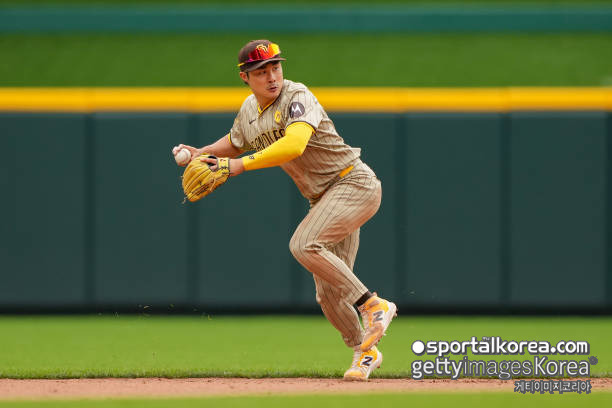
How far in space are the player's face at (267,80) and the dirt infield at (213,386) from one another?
1.38 metres

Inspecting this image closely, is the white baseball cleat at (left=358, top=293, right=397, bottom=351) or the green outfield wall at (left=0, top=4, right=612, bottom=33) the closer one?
the white baseball cleat at (left=358, top=293, right=397, bottom=351)

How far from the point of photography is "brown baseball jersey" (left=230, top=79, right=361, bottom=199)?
4363 millimetres

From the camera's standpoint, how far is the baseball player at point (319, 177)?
4.26 meters

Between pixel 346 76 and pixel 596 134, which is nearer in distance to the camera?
pixel 596 134

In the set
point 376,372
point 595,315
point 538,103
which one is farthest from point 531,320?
point 376,372

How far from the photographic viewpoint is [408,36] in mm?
12109

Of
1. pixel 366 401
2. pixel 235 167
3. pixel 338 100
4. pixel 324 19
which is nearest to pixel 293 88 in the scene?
pixel 235 167

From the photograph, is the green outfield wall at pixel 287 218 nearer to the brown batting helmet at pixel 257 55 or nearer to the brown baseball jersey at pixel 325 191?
the brown baseball jersey at pixel 325 191

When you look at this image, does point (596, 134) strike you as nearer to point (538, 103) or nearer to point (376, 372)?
point (538, 103)

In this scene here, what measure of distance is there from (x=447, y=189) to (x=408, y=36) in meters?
5.38

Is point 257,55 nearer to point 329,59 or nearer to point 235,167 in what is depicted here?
point 235,167

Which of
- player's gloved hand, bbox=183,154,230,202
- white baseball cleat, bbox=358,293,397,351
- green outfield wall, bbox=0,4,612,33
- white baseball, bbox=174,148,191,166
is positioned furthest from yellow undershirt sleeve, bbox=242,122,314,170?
green outfield wall, bbox=0,4,612,33

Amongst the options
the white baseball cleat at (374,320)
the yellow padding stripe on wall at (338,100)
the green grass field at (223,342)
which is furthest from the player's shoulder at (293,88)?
the yellow padding stripe on wall at (338,100)

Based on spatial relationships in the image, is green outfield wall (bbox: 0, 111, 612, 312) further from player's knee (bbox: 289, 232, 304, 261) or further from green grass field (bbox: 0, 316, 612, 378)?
player's knee (bbox: 289, 232, 304, 261)
